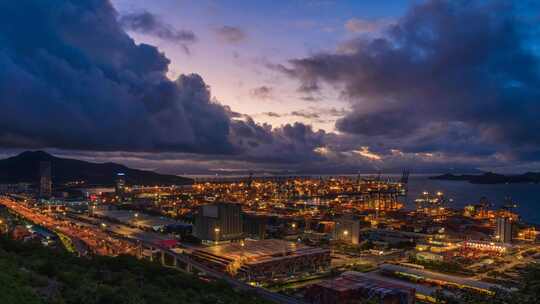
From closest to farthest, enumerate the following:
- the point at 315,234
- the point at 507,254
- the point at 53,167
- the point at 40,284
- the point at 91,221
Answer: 1. the point at 40,284
2. the point at 507,254
3. the point at 315,234
4. the point at 91,221
5. the point at 53,167

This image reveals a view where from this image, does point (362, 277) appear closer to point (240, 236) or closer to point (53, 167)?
point (240, 236)

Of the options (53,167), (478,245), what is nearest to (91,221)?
(478,245)

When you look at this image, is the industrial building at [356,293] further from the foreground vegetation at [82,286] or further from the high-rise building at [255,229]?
the high-rise building at [255,229]

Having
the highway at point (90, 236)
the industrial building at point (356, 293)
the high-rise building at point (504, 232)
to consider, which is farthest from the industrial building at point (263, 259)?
the high-rise building at point (504, 232)

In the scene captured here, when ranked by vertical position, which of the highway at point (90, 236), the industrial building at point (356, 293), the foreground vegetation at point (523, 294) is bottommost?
the highway at point (90, 236)

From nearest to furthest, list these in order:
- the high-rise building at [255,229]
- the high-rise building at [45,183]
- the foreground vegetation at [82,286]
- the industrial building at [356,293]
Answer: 1. the foreground vegetation at [82,286]
2. the industrial building at [356,293]
3. the high-rise building at [255,229]
4. the high-rise building at [45,183]

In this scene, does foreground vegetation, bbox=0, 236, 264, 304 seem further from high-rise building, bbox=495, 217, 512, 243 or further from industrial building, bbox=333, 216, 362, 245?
high-rise building, bbox=495, 217, 512, 243
